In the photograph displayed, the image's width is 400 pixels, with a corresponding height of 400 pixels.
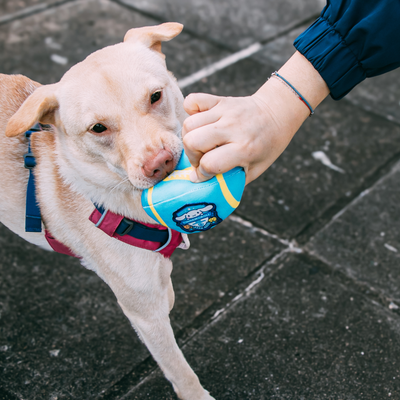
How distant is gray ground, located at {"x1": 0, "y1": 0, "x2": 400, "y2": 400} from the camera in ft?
8.05

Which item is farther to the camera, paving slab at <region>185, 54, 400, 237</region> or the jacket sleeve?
paving slab at <region>185, 54, 400, 237</region>

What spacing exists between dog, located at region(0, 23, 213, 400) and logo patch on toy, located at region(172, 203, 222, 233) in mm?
190

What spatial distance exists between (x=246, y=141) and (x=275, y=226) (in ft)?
6.17

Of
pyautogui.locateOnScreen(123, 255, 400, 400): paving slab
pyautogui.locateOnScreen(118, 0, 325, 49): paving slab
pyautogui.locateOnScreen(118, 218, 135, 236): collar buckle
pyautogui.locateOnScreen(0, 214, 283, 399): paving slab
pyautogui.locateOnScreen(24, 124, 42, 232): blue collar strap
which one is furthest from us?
pyautogui.locateOnScreen(118, 0, 325, 49): paving slab

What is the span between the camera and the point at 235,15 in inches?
227

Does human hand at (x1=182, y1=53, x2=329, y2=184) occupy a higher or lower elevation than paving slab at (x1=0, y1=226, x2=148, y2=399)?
higher

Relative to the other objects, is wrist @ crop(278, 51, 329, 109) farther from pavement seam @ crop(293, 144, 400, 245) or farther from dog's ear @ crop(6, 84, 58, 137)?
pavement seam @ crop(293, 144, 400, 245)

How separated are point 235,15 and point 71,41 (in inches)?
85.3

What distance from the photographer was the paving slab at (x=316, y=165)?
3.43m

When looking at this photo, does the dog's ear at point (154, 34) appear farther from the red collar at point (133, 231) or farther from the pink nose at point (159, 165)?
the red collar at point (133, 231)

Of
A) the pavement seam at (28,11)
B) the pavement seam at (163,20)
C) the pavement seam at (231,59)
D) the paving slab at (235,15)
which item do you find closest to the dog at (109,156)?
the pavement seam at (231,59)

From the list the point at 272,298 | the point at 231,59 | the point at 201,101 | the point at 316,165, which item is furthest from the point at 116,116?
the point at 231,59

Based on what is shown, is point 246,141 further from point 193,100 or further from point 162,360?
point 162,360

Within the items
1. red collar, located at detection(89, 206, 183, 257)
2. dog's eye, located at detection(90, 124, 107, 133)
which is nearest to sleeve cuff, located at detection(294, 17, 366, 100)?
dog's eye, located at detection(90, 124, 107, 133)
